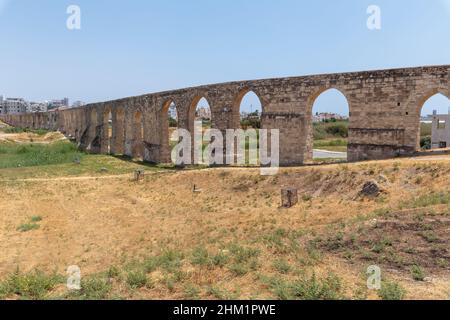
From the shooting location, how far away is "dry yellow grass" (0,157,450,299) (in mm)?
5461

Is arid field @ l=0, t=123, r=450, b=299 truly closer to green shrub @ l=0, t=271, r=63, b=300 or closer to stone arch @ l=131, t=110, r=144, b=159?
green shrub @ l=0, t=271, r=63, b=300

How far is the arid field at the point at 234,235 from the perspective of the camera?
17.3 ft

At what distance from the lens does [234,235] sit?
8359 millimetres

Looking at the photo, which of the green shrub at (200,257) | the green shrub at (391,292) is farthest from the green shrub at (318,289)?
the green shrub at (200,257)

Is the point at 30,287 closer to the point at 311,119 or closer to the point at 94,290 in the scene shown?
the point at 94,290

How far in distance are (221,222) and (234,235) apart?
148 centimetres

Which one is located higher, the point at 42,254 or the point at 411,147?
the point at 411,147

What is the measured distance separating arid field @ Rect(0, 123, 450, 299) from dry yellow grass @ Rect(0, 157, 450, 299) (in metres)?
0.03

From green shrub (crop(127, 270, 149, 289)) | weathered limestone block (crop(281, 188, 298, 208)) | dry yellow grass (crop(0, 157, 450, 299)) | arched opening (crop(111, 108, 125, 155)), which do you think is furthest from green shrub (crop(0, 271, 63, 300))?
arched opening (crop(111, 108, 125, 155))

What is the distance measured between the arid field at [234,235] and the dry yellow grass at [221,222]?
0.03 m
